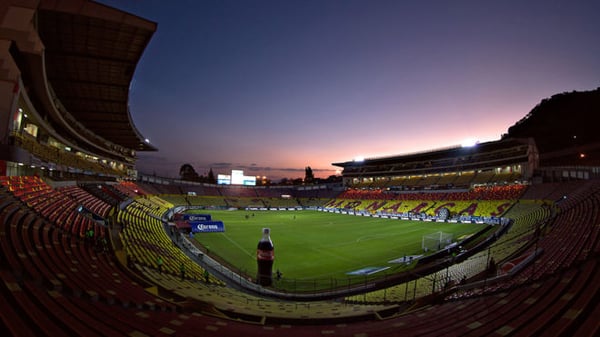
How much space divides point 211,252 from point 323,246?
33.3 feet

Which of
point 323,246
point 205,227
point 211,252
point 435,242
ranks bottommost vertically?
point 323,246

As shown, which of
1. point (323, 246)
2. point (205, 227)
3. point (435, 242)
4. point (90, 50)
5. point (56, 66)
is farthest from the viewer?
point (205, 227)

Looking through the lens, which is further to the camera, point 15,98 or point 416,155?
point 416,155

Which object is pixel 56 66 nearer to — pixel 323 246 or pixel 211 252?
pixel 211 252

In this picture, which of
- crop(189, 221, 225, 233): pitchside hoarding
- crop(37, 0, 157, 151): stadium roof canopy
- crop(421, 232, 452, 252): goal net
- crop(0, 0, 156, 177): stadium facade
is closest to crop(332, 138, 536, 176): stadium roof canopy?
crop(421, 232, 452, 252): goal net

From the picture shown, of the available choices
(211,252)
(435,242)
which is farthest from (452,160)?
(211,252)

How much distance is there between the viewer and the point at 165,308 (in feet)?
23.8

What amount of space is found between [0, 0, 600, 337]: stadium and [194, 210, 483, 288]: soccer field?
0.22m

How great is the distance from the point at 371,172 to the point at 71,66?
68.9m

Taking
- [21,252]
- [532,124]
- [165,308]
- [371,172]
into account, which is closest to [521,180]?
[532,124]

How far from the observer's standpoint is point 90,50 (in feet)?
60.6

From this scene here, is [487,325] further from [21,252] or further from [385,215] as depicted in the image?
[385,215]

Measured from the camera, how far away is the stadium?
18.0ft

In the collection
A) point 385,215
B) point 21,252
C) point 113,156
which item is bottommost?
point 385,215
